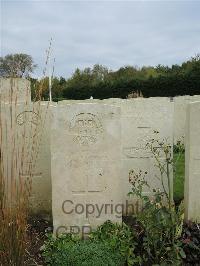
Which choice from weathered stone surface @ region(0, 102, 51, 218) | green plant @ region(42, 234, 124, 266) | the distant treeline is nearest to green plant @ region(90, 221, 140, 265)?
green plant @ region(42, 234, 124, 266)

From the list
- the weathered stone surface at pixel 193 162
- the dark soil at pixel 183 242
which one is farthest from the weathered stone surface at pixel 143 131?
the dark soil at pixel 183 242

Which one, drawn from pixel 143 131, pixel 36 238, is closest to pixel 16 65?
pixel 36 238

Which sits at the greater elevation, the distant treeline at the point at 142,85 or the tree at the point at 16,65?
the distant treeline at the point at 142,85

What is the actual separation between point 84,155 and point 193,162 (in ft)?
3.40

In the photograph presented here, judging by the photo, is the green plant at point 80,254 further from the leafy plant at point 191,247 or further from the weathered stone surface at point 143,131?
the weathered stone surface at point 143,131

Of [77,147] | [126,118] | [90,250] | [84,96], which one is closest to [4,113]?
[77,147]

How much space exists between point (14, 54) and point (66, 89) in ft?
71.9

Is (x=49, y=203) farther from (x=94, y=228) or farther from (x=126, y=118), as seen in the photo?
(x=126, y=118)

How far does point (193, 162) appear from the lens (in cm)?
374

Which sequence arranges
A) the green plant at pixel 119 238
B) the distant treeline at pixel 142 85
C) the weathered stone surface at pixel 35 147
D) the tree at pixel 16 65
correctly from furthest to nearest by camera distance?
the distant treeline at pixel 142 85
the weathered stone surface at pixel 35 147
the green plant at pixel 119 238
the tree at pixel 16 65

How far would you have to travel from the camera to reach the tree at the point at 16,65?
8.53 ft

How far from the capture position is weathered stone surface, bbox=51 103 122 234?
352cm

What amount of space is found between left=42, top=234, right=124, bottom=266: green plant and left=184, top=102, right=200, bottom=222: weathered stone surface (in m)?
1.00

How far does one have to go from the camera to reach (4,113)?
13.2ft
